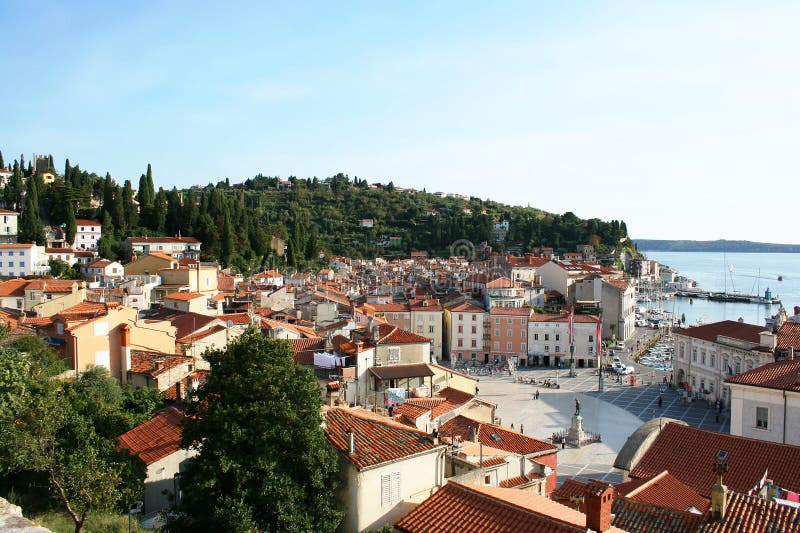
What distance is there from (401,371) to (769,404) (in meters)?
13.3

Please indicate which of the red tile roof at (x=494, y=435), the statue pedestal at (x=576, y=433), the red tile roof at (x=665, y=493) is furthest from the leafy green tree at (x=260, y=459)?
the statue pedestal at (x=576, y=433)

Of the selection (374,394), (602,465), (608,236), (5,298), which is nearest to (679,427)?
(602,465)

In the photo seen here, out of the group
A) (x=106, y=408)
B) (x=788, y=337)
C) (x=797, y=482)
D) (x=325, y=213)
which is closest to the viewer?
(x=797, y=482)

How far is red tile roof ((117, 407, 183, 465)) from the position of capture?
13.8 m

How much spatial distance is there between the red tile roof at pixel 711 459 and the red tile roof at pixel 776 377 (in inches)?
187

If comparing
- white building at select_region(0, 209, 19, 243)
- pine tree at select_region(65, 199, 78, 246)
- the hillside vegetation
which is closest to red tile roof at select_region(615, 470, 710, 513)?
the hillside vegetation

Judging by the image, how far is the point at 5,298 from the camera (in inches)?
1475

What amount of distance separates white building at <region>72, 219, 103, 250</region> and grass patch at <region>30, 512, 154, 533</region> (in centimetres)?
5655

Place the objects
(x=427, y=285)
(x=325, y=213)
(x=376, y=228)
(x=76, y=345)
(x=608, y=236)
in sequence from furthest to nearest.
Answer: (x=325, y=213) < (x=376, y=228) < (x=608, y=236) < (x=427, y=285) < (x=76, y=345)

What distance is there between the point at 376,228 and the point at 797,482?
124653 millimetres

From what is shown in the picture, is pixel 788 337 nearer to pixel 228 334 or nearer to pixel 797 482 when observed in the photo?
pixel 797 482

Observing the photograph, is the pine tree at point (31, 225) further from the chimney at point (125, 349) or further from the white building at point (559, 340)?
the white building at point (559, 340)

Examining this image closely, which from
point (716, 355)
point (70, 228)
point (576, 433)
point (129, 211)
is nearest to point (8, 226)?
point (70, 228)

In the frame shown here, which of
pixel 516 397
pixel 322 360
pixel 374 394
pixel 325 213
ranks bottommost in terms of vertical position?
pixel 516 397
